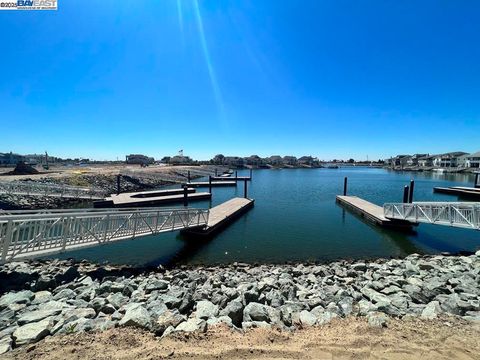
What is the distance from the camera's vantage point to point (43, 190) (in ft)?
85.4

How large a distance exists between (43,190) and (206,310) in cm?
2840

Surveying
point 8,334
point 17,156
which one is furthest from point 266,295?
point 17,156

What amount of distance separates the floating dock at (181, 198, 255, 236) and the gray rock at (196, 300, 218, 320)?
9808mm

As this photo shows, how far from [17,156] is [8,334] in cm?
12320

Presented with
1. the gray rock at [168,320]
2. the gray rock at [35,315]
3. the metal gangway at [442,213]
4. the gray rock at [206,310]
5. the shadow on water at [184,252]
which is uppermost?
the metal gangway at [442,213]

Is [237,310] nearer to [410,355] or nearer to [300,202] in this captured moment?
[410,355]

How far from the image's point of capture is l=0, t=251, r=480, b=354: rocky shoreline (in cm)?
530

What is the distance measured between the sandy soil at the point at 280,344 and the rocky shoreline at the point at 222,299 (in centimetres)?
33

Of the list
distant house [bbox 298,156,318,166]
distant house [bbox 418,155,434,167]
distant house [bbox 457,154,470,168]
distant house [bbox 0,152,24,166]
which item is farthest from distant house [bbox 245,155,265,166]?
distant house [bbox 0,152,24,166]

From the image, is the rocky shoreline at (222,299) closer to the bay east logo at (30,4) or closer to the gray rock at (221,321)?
the gray rock at (221,321)

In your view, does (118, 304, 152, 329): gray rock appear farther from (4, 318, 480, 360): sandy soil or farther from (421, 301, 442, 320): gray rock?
(421, 301, 442, 320): gray rock

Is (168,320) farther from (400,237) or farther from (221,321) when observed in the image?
(400,237)

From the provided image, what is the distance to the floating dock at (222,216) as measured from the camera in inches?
639

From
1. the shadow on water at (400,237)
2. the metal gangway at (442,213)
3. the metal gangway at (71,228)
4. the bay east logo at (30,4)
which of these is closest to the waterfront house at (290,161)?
the shadow on water at (400,237)
